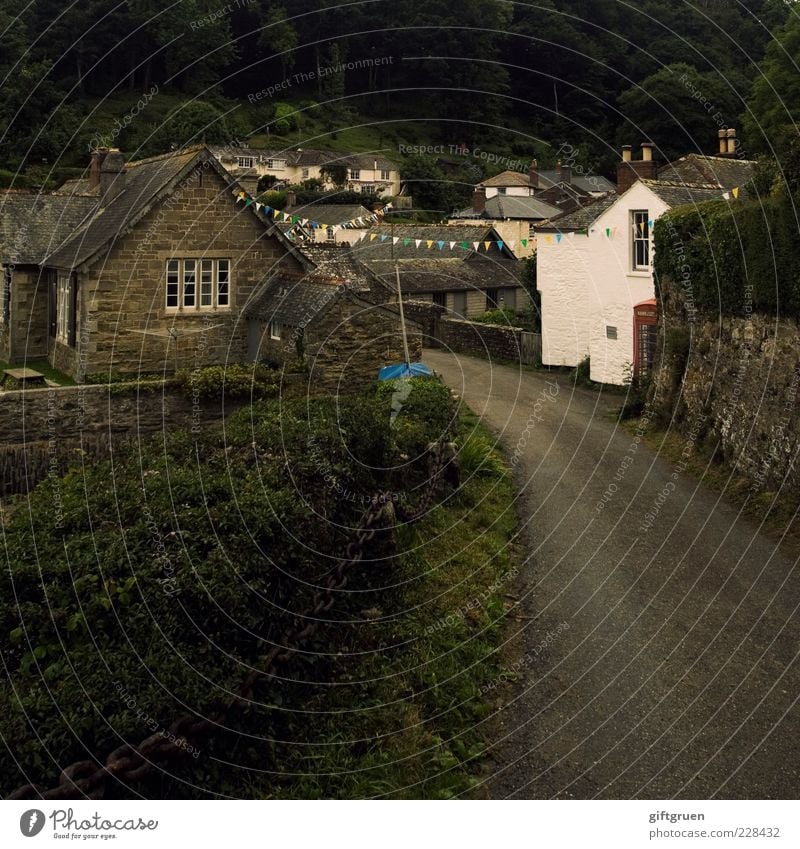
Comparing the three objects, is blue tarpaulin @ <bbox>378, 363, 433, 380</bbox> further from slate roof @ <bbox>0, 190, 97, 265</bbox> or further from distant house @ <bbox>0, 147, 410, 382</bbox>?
slate roof @ <bbox>0, 190, 97, 265</bbox>

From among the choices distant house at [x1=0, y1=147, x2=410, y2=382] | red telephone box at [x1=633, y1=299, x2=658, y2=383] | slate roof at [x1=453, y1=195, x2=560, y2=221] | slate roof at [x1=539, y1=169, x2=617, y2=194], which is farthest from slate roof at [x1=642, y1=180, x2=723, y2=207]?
slate roof at [x1=539, y1=169, x2=617, y2=194]

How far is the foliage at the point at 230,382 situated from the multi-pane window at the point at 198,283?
134 inches

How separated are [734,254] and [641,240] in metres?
9.47

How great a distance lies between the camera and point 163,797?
6758 millimetres

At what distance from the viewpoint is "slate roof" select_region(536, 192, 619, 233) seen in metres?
30.8

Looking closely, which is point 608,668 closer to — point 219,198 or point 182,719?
point 182,719

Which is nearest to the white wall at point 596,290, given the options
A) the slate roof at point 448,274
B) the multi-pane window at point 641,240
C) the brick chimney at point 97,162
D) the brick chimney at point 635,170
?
the multi-pane window at point 641,240

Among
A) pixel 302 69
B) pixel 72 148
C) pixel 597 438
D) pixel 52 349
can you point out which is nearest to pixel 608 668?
pixel 597 438

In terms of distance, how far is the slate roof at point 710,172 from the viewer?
28939 mm

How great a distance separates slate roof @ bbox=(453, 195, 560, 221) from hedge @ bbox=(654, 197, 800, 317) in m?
36.8

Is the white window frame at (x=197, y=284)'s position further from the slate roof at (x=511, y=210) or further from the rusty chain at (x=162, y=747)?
the slate roof at (x=511, y=210)

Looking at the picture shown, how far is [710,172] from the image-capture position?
29.5 meters

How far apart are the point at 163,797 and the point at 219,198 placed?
2143 cm

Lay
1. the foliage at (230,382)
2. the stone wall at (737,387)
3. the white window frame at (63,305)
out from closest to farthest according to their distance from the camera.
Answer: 1. the stone wall at (737,387)
2. the foliage at (230,382)
3. the white window frame at (63,305)
